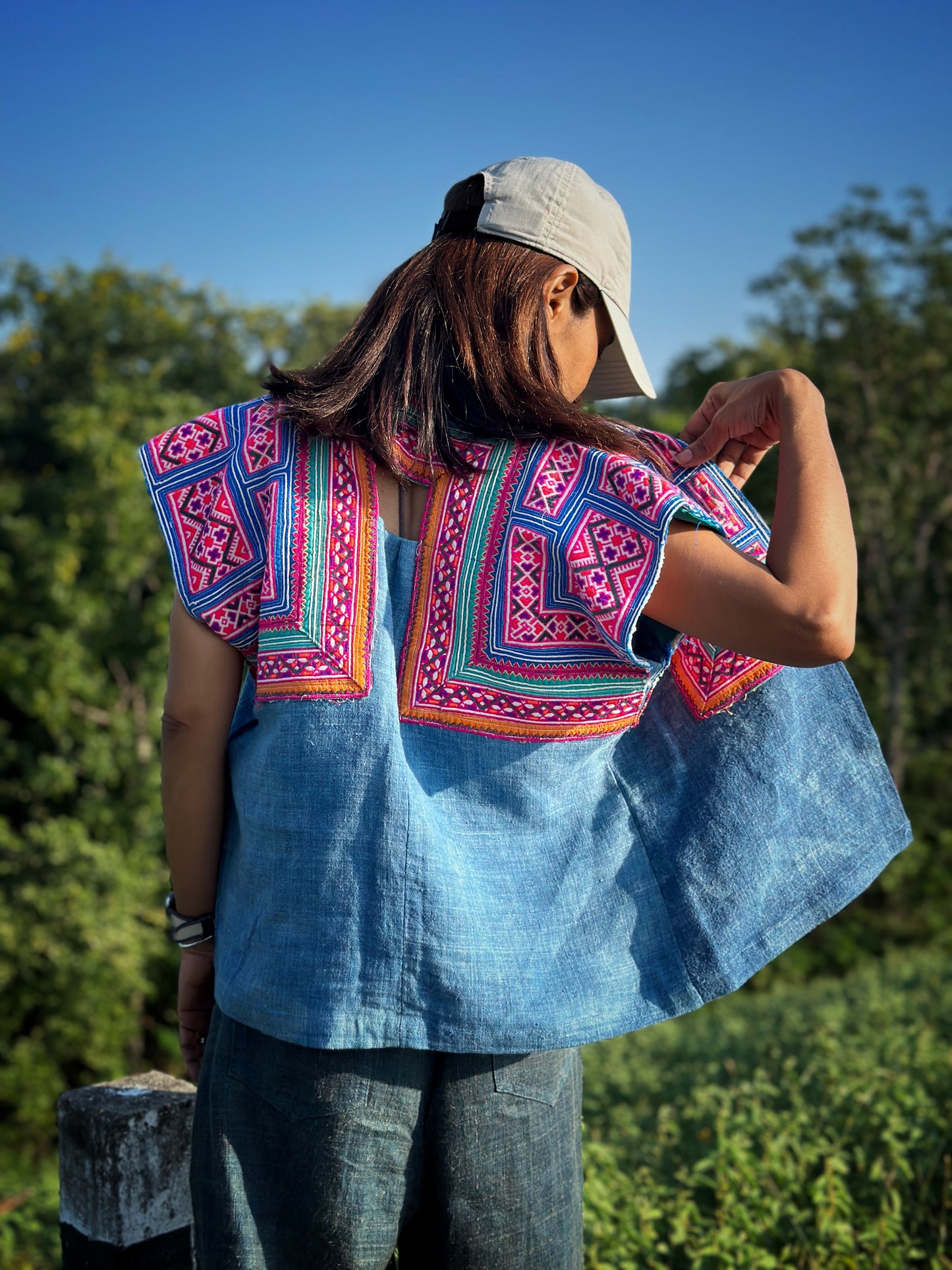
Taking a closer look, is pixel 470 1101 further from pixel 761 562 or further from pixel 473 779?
pixel 761 562

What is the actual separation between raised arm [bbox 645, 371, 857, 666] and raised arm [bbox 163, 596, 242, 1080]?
52 cm

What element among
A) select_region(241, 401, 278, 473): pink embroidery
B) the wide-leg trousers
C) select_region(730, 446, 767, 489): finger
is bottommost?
the wide-leg trousers

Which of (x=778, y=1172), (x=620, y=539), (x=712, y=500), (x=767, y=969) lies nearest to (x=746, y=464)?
(x=712, y=500)

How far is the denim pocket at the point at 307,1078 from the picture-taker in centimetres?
112

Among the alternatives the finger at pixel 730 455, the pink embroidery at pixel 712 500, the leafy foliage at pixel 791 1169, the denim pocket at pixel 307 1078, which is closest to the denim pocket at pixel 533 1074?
the denim pocket at pixel 307 1078

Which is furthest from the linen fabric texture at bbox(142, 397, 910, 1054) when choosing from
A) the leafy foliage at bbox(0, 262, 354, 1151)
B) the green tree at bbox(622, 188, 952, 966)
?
the green tree at bbox(622, 188, 952, 966)

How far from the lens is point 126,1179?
5.55 ft

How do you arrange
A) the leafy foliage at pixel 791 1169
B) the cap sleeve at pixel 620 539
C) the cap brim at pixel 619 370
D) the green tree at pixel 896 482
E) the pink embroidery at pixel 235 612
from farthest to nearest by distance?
the green tree at pixel 896 482
the leafy foliage at pixel 791 1169
the cap brim at pixel 619 370
the pink embroidery at pixel 235 612
the cap sleeve at pixel 620 539

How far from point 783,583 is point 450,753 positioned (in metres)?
0.41

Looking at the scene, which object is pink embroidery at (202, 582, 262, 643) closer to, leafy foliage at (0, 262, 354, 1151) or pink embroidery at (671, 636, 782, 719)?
pink embroidery at (671, 636, 782, 719)

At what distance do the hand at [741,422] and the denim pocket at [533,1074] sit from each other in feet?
2.49

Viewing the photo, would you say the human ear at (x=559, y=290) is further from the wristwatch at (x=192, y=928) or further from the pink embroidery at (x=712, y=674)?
the wristwatch at (x=192, y=928)

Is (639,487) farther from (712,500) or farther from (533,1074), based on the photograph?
(533,1074)

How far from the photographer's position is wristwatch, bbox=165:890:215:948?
1.35 metres
